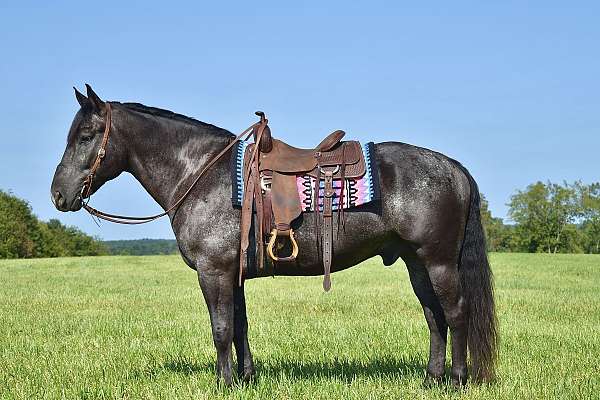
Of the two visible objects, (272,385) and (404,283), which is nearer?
(272,385)

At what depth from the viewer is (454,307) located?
6.43 metres

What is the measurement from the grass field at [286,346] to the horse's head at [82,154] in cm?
191

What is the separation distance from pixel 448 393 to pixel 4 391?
431 cm

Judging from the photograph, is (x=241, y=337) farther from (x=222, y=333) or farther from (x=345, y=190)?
(x=345, y=190)

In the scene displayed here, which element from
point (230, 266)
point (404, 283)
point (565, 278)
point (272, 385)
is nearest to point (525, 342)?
point (272, 385)

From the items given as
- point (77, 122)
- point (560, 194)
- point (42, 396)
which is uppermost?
point (560, 194)

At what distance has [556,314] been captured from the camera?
12.9 metres

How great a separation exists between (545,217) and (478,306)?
97.7 meters

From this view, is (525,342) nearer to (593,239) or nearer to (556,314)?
(556,314)

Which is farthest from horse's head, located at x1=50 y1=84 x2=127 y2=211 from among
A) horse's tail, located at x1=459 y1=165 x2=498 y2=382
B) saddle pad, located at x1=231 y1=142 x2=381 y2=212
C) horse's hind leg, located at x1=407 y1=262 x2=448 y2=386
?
horse's tail, located at x1=459 y1=165 x2=498 y2=382

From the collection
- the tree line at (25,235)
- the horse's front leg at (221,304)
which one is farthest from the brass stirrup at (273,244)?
the tree line at (25,235)

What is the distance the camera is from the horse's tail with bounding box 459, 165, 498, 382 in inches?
257

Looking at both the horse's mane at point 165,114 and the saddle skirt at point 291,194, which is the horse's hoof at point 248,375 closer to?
the saddle skirt at point 291,194

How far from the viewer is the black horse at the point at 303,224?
6.31 meters
